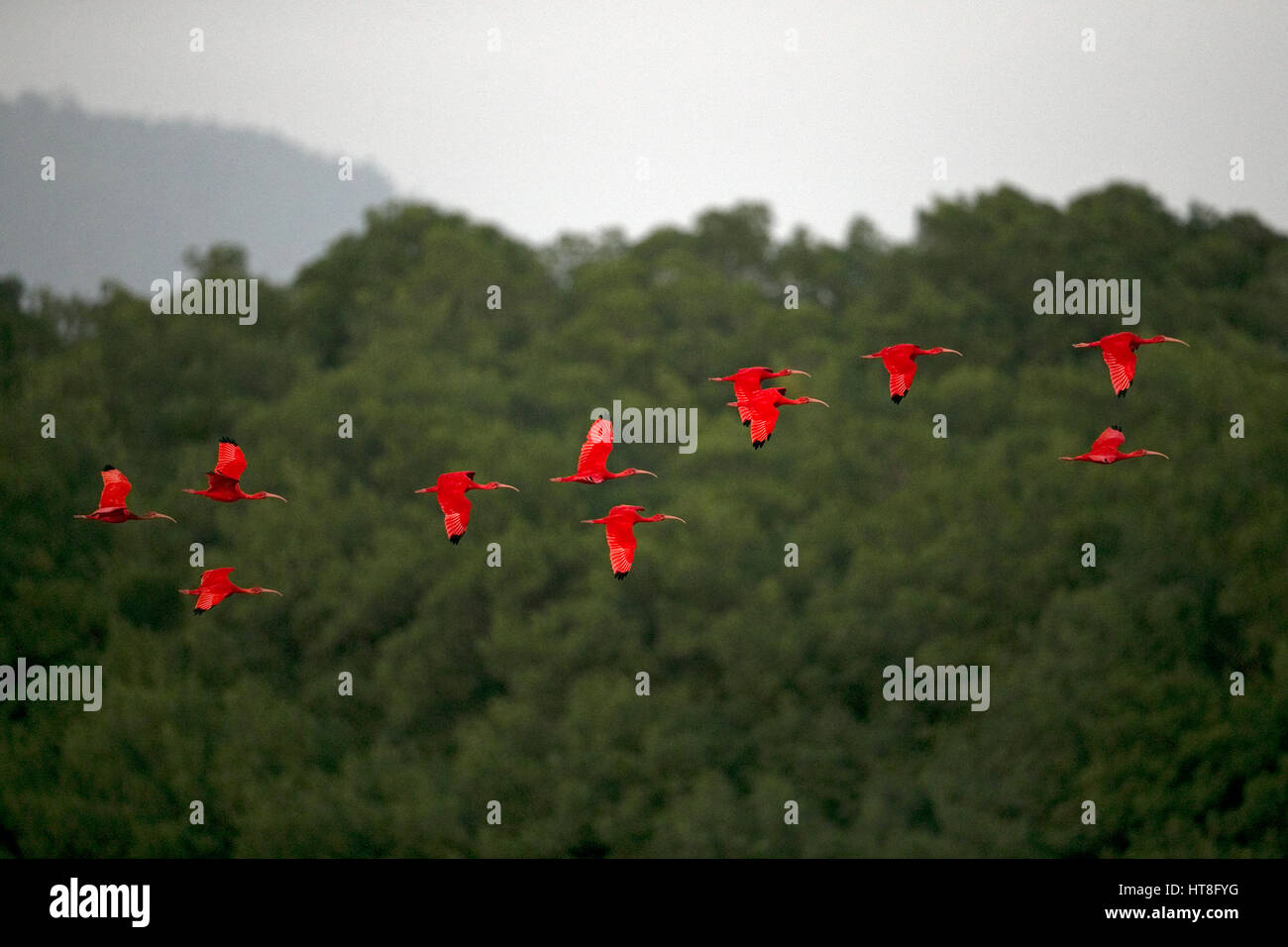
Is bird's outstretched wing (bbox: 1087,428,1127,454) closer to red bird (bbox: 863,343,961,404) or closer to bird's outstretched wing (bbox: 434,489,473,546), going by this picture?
red bird (bbox: 863,343,961,404)

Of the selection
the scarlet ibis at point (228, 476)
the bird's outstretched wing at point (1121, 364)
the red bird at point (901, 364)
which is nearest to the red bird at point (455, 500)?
the scarlet ibis at point (228, 476)

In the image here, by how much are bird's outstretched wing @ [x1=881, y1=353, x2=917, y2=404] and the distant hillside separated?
43.0 meters

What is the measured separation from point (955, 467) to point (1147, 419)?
5093 mm

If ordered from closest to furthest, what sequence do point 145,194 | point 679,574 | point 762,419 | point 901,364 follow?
point 901,364 < point 762,419 < point 679,574 < point 145,194

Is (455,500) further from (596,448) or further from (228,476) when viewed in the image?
(228,476)

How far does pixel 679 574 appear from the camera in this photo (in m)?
39.3

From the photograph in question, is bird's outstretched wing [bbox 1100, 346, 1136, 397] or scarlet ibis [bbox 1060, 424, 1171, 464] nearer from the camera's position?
bird's outstretched wing [bbox 1100, 346, 1136, 397]

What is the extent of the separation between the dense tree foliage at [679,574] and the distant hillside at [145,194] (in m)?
10.4

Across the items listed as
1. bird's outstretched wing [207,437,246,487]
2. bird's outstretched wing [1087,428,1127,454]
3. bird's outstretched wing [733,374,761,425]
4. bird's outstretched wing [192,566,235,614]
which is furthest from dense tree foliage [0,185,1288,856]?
bird's outstretched wing [207,437,246,487]

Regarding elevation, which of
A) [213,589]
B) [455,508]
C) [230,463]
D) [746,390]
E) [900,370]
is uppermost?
[900,370]

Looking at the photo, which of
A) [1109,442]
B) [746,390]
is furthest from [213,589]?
[1109,442]

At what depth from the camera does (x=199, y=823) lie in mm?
36156

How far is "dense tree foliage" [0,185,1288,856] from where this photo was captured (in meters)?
34.3

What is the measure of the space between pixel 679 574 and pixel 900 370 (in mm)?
26325
